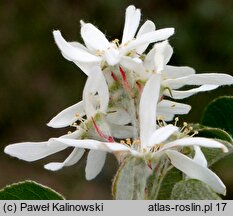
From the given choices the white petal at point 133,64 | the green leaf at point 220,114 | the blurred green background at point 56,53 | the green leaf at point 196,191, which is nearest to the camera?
the green leaf at point 196,191

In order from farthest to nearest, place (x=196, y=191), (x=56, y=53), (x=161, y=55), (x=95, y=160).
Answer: (x=56, y=53)
(x=95, y=160)
(x=161, y=55)
(x=196, y=191)

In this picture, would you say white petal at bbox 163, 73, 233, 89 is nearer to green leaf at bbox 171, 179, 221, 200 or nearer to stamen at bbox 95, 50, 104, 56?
stamen at bbox 95, 50, 104, 56

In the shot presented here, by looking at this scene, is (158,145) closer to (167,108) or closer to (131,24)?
(167,108)

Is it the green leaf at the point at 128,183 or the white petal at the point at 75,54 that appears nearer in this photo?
the green leaf at the point at 128,183

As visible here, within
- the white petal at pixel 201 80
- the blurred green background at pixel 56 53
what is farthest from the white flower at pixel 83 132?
the blurred green background at pixel 56 53

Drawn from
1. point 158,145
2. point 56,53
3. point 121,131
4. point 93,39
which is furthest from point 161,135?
point 56,53

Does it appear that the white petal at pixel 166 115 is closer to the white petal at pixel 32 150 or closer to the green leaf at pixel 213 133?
the green leaf at pixel 213 133

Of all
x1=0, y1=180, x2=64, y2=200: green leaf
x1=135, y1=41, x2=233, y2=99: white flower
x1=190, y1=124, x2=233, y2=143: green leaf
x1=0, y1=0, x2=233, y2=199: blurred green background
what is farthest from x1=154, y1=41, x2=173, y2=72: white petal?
x1=0, y1=0, x2=233, y2=199: blurred green background

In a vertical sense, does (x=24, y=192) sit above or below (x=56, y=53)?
below

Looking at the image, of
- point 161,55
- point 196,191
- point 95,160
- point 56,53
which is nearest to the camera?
point 196,191
